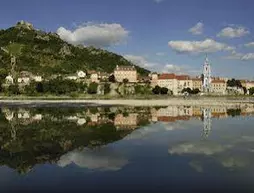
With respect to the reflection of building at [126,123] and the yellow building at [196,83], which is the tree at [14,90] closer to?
the reflection of building at [126,123]

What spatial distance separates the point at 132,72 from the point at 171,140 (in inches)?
5583

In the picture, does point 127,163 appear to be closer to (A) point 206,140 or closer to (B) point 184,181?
(B) point 184,181

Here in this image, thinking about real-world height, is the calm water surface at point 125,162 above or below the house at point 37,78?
below

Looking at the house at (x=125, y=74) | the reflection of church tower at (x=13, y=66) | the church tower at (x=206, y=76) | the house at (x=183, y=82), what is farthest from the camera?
the house at (x=183, y=82)

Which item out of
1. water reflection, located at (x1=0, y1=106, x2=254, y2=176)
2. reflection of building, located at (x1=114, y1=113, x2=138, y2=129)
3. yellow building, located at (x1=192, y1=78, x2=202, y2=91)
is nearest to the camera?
water reflection, located at (x1=0, y1=106, x2=254, y2=176)

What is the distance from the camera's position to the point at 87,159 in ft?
61.7

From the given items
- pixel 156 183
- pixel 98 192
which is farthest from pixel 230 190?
pixel 98 192

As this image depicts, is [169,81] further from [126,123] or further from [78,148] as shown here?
[78,148]

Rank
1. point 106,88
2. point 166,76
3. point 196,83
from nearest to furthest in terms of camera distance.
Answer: point 106,88 → point 166,76 → point 196,83

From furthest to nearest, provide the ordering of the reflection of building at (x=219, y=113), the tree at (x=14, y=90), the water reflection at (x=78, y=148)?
the tree at (x=14, y=90)
the reflection of building at (x=219, y=113)
the water reflection at (x=78, y=148)

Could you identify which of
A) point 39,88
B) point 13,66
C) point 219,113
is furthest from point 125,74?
point 219,113

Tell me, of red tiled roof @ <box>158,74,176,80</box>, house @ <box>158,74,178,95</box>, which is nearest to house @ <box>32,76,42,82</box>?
house @ <box>158,74,178,95</box>

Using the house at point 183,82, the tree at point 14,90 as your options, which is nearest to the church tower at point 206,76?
the house at point 183,82

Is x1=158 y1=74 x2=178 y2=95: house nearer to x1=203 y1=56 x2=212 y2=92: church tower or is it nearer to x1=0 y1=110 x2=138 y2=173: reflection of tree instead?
x1=203 y1=56 x2=212 y2=92: church tower
